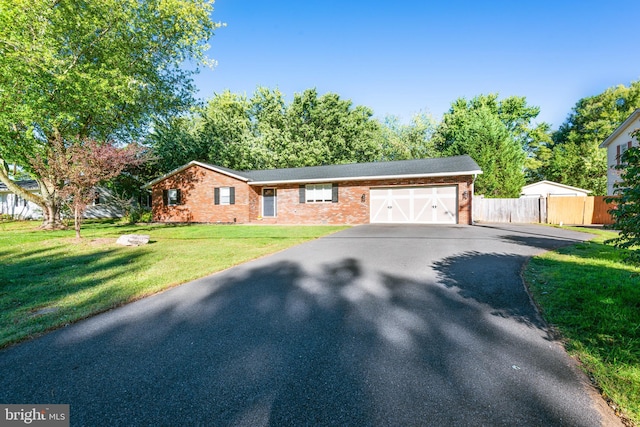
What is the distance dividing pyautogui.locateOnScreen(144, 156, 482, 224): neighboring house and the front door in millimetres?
62

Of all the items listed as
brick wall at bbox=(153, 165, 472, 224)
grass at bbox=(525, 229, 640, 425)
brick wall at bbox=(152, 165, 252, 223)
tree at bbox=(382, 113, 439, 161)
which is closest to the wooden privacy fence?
brick wall at bbox=(153, 165, 472, 224)

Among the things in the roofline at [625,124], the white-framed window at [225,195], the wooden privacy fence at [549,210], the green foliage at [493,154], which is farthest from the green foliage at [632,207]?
the roofline at [625,124]

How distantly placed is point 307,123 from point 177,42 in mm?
16291

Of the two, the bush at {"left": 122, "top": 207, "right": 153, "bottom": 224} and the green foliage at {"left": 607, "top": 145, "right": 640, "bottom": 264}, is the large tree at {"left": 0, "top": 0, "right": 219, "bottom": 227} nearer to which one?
the bush at {"left": 122, "top": 207, "right": 153, "bottom": 224}

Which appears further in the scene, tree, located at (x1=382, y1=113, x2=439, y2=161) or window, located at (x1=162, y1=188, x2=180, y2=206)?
tree, located at (x1=382, y1=113, x2=439, y2=161)

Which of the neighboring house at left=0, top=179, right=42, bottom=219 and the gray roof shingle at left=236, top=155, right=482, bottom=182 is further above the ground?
the gray roof shingle at left=236, top=155, right=482, bottom=182

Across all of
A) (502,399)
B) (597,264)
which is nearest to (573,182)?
(597,264)

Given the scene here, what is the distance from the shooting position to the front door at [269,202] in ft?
65.0

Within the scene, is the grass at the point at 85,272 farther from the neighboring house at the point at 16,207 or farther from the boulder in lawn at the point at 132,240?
the neighboring house at the point at 16,207

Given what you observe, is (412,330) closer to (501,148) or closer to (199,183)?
(199,183)

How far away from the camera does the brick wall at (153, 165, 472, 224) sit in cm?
1731

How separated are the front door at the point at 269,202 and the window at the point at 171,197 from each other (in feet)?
20.2

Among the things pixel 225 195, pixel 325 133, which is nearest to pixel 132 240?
pixel 225 195

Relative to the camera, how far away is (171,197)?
20594 mm
